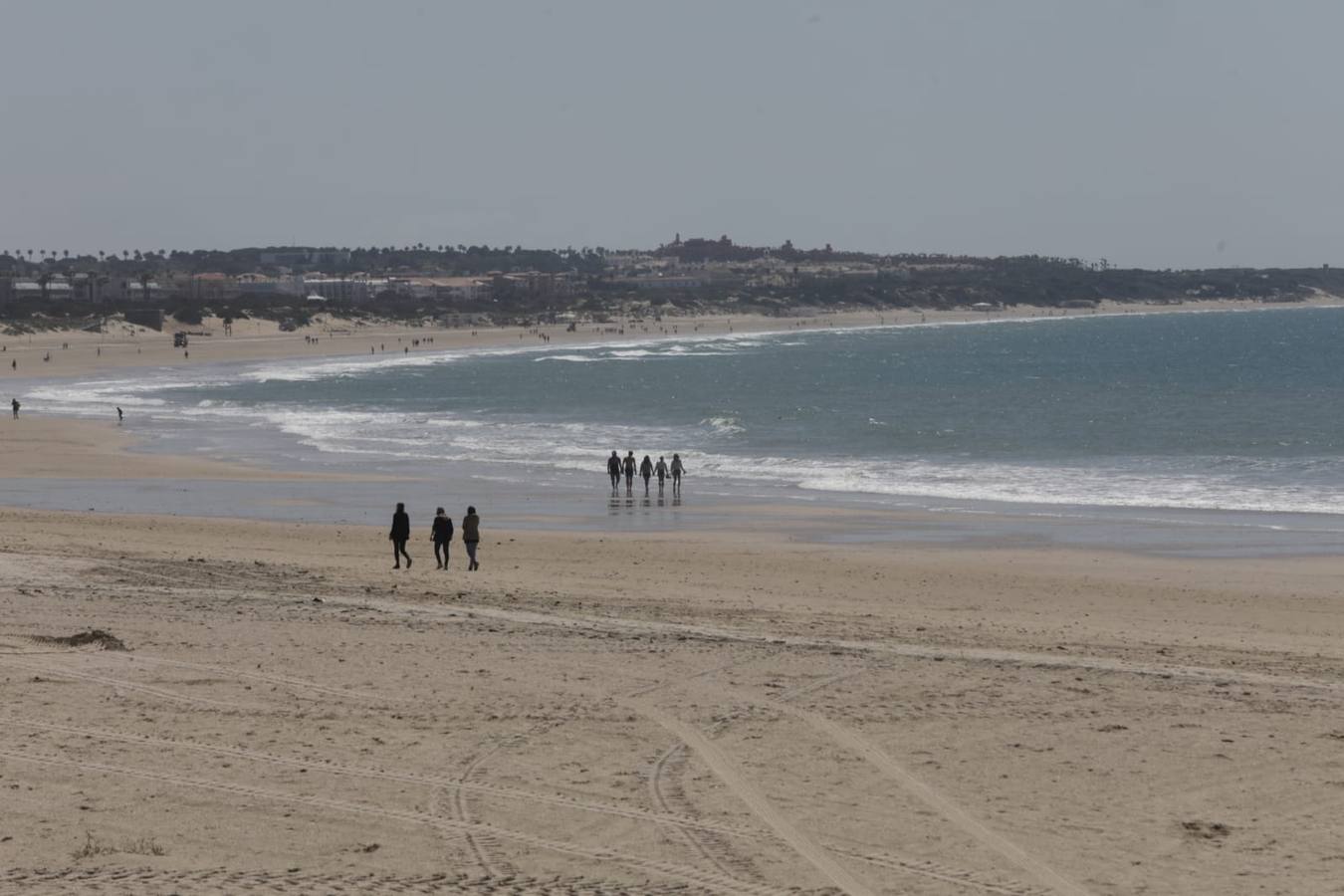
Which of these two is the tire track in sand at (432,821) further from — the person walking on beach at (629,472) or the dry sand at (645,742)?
the person walking on beach at (629,472)

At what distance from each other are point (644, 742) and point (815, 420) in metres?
43.8

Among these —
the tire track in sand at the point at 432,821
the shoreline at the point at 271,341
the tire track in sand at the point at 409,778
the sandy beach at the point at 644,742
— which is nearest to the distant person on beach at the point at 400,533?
the sandy beach at the point at 644,742

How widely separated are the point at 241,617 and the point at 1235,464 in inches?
1122

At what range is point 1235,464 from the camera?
3756 centimetres

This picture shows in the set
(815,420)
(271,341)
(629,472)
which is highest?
(629,472)

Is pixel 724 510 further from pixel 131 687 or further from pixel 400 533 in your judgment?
pixel 131 687

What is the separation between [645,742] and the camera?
33.3ft

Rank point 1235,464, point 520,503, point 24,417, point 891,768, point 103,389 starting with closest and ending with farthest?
point 891,768 → point 520,503 → point 1235,464 → point 24,417 → point 103,389

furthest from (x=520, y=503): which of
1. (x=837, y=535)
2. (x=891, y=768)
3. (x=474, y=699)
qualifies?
(x=891, y=768)

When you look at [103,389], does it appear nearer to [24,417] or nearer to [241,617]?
[24,417]

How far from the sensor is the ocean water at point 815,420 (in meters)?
34.7

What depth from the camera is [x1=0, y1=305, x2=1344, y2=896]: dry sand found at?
7.88 meters

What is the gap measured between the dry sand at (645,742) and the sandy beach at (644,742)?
0.10 feet

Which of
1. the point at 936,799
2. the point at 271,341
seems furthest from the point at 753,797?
the point at 271,341
